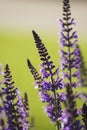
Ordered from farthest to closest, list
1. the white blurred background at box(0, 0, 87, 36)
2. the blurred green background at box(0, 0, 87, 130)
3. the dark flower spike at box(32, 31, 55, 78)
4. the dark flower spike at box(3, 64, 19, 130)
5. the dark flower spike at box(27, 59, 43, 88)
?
the white blurred background at box(0, 0, 87, 36), the blurred green background at box(0, 0, 87, 130), the dark flower spike at box(27, 59, 43, 88), the dark flower spike at box(32, 31, 55, 78), the dark flower spike at box(3, 64, 19, 130)

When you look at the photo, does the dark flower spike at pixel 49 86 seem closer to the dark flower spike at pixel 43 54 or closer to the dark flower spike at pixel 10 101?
the dark flower spike at pixel 43 54

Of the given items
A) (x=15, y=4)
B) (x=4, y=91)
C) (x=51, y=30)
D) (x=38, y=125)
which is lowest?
(x=38, y=125)

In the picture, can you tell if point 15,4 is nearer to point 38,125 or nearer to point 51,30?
point 51,30

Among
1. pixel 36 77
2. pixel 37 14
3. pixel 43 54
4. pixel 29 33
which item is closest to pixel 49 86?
pixel 36 77

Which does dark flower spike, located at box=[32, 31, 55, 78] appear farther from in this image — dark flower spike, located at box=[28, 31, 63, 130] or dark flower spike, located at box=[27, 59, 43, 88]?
dark flower spike, located at box=[27, 59, 43, 88]

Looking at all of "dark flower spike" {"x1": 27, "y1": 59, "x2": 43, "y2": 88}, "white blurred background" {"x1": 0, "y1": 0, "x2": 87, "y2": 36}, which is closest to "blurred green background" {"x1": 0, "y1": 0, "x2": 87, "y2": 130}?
"white blurred background" {"x1": 0, "y1": 0, "x2": 87, "y2": 36}

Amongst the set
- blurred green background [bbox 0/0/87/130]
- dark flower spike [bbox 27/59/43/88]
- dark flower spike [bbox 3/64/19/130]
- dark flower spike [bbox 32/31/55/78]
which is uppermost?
blurred green background [bbox 0/0/87/130]

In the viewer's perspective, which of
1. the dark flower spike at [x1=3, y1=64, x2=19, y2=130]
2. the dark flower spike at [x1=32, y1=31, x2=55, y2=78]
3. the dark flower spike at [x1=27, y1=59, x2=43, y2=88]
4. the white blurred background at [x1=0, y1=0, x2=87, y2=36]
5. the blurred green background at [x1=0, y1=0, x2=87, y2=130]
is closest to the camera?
the dark flower spike at [x1=3, y1=64, x2=19, y2=130]

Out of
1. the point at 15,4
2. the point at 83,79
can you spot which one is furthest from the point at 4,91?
the point at 15,4

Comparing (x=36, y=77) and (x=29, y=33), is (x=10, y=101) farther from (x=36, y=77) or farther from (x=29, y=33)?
(x=29, y=33)
